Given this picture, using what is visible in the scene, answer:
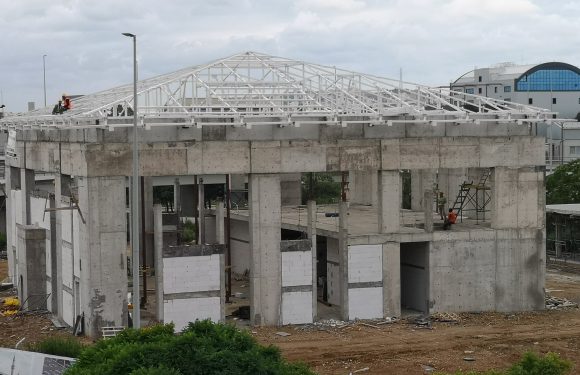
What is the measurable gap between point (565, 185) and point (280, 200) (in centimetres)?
3286

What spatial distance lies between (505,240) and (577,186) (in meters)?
25.6

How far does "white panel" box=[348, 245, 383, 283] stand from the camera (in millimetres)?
37125

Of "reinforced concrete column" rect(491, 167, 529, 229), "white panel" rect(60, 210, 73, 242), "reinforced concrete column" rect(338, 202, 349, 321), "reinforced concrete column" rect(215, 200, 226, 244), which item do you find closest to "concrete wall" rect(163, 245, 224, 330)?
"reinforced concrete column" rect(215, 200, 226, 244)

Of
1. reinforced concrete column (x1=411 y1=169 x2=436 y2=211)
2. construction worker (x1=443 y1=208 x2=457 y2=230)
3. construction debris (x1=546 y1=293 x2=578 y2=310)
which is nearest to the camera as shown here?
construction worker (x1=443 y1=208 x2=457 y2=230)

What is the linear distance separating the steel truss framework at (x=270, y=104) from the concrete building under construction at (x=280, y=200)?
11 centimetres

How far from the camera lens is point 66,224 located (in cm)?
3722

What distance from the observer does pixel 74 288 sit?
3616cm

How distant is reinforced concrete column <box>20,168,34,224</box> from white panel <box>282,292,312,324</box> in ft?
44.6

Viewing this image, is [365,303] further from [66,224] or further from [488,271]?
[66,224]

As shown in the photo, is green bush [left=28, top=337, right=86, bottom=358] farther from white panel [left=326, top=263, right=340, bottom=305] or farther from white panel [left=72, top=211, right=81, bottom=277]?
white panel [left=326, top=263, right=340, bottom=305]

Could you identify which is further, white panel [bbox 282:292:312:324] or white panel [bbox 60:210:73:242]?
white panel [bbox 60:210:73:242]

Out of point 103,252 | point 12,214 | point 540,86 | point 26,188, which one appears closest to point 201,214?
point 26,188

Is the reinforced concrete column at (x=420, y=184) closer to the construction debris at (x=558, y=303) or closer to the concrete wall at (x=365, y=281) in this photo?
the construction debris at (x=558, y=303)

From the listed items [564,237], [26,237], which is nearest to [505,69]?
[564,237]
